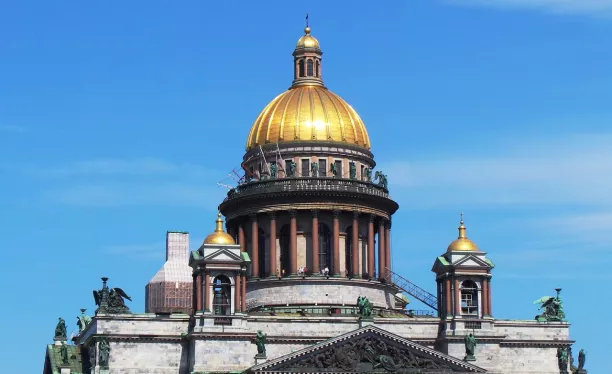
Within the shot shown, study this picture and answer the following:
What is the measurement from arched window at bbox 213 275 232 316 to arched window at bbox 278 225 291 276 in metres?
12.1

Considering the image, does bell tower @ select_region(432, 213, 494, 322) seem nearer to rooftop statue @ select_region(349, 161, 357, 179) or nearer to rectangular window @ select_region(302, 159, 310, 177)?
rooftop statue @ select_region(349, 161, 357, 179)

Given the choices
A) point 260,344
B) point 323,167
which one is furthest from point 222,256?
point 323,167

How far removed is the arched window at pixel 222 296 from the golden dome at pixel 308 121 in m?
18.9

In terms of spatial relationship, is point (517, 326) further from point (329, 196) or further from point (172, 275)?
point (172, 275)

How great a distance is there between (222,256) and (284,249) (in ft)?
46.1

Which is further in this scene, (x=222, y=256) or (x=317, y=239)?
(x=317, y=239)

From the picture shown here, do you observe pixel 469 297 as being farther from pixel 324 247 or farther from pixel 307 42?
pixel 307 42

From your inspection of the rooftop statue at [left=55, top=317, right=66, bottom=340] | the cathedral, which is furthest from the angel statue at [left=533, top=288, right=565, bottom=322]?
the rooftop statue at [left=55, top=317, right=66, bottom=340]

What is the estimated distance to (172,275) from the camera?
6171 inches

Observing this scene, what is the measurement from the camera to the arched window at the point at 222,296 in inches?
5172

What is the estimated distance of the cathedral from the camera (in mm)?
129250

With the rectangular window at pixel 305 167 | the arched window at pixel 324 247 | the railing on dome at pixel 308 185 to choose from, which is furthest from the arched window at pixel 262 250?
the rectangular window at pixel 305 167

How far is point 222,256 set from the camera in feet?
431

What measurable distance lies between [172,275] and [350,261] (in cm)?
1963
